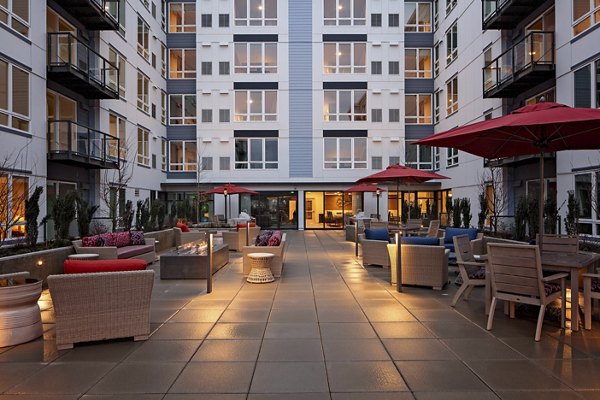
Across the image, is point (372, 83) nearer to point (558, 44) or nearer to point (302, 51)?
point (302, 51)

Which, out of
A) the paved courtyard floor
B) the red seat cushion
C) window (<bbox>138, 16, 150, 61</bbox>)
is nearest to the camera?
the paved courtyard floor

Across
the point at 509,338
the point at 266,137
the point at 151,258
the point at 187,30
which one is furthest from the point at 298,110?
the point at 509,338

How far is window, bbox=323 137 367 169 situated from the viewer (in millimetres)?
26094

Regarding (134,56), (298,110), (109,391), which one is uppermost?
(134,56)

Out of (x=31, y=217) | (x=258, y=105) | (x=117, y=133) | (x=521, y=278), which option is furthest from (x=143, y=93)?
(x=521, y=278)

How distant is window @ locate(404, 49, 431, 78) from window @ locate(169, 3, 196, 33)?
14.3 m

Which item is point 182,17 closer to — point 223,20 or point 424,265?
point 223,20

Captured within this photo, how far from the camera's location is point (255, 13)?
26.1 m

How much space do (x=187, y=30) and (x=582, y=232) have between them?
24.9 meters

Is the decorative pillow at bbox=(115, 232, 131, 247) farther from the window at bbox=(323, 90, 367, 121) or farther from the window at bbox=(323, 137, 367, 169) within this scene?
the window at bbox=(323, 90, 367, 121)

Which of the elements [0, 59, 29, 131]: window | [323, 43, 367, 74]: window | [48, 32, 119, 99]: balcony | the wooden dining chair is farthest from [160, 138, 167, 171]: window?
the wooden dining chair

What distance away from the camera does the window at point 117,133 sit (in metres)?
17.6

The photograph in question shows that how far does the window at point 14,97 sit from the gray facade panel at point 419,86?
843 inches

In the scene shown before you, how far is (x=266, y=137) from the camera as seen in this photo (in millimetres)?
25984
